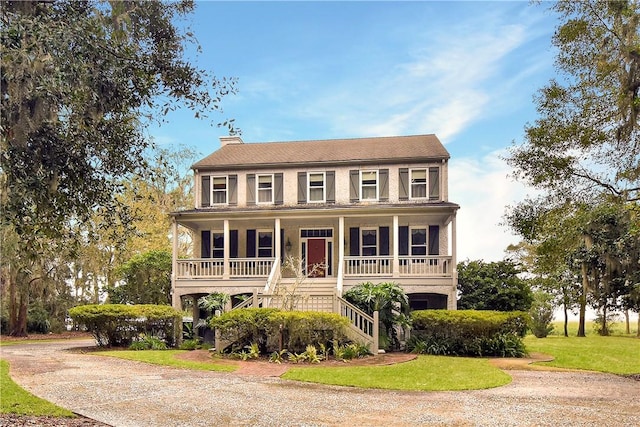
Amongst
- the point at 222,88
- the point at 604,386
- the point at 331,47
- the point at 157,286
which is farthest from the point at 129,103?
the point at 157,286

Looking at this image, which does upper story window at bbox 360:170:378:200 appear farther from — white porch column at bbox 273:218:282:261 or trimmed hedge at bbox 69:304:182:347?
trimmed hedge at bbox 69:304:182:347

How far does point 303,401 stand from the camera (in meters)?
9.86

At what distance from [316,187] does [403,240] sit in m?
4.08

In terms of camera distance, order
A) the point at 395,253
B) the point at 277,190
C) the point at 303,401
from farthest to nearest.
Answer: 1. the point at 277,190
2. the point at 395,253
3. the point at 303,401

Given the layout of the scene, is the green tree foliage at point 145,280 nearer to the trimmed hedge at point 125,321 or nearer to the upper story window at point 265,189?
the upper story window at point 265,189

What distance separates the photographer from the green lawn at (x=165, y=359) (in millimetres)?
14203

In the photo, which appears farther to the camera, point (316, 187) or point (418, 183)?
point (316, 187)

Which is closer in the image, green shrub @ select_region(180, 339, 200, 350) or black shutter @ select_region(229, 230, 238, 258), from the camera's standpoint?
green shrub @ select_region(180, 339, 200, 350)

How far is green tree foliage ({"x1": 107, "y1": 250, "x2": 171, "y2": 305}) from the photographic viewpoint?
1091 inches

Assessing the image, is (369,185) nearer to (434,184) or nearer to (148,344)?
(434,184)

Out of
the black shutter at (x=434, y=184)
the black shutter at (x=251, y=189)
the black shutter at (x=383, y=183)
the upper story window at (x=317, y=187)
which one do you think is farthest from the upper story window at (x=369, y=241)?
the black shutter at (x=251, y=189)

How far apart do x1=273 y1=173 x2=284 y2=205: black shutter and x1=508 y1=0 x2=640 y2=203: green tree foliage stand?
10476mm

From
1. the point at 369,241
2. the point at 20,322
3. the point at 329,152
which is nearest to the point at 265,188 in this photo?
the point at 329,152

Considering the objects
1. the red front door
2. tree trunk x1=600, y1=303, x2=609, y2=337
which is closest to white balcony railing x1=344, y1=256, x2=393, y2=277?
the red front door
